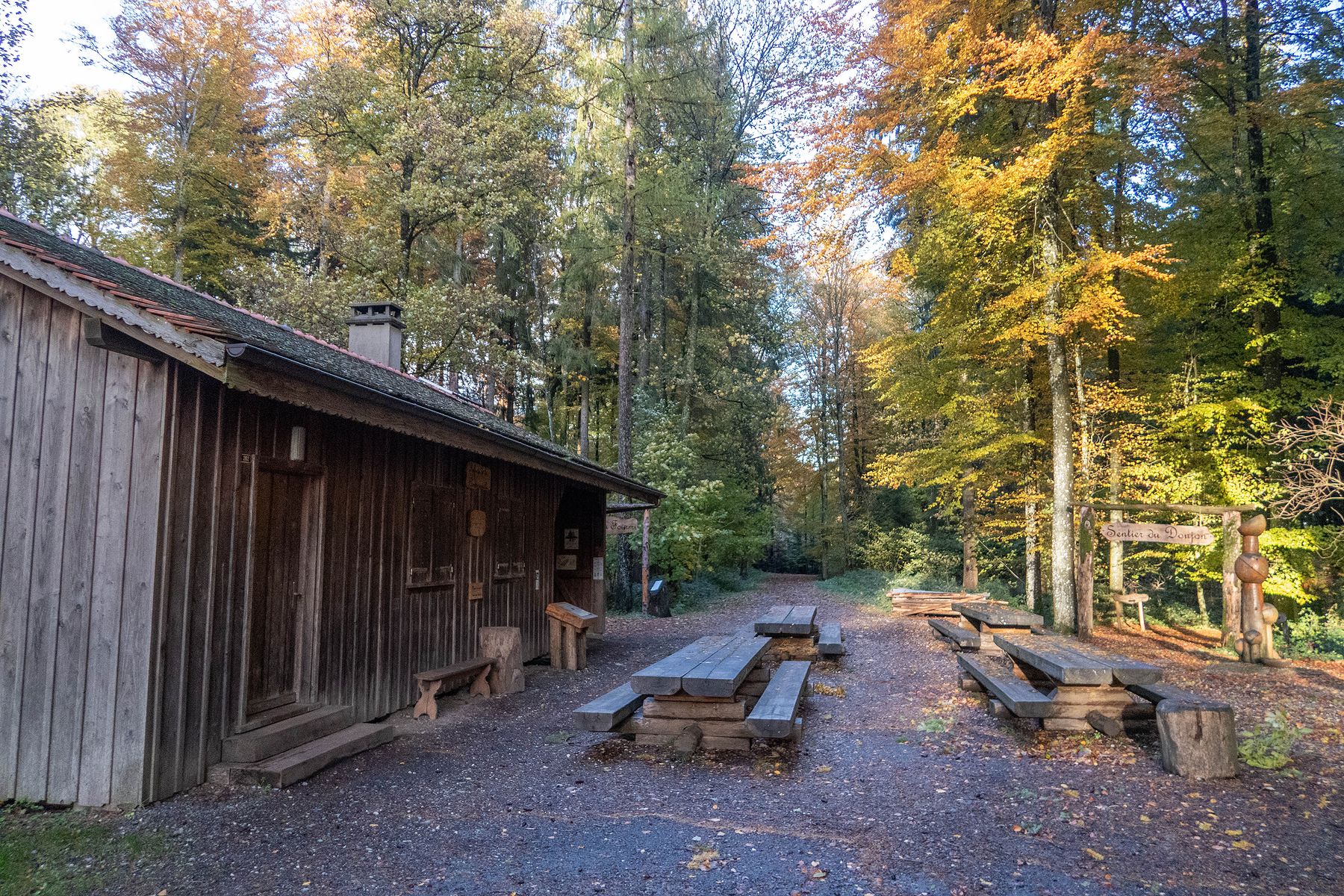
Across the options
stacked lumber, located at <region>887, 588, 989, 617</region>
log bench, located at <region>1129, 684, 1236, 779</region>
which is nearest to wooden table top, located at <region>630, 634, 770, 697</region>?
log bench, located at <region>1129, 684, 1236, 779</region>

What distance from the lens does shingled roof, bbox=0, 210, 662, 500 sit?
424cm

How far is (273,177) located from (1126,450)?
2152 cm

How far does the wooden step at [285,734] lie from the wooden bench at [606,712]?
6.75ft

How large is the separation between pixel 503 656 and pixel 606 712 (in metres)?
3.53

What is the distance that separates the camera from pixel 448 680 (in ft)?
26.0

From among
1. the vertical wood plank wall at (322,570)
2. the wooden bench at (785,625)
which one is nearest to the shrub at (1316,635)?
the wooden bench at (785,625)

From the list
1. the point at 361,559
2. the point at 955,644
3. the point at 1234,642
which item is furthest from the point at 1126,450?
the point at 361,559

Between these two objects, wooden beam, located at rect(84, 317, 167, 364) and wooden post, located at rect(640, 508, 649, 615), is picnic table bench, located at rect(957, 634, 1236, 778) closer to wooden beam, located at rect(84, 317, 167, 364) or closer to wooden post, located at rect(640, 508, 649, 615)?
wooden beam, located at rect(84, 317, 167, 364)

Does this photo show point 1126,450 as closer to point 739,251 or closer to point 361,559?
point 739,251

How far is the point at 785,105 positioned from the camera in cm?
1311

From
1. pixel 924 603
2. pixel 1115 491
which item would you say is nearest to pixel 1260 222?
pixel 1115 491

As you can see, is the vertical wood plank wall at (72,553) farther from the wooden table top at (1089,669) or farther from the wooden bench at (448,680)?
the wooden table top at (1089,669)

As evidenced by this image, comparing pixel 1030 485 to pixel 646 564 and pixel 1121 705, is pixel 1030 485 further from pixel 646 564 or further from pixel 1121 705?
pixel 1121 705

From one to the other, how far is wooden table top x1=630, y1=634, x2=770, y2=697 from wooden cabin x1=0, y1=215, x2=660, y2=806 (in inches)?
95.2
